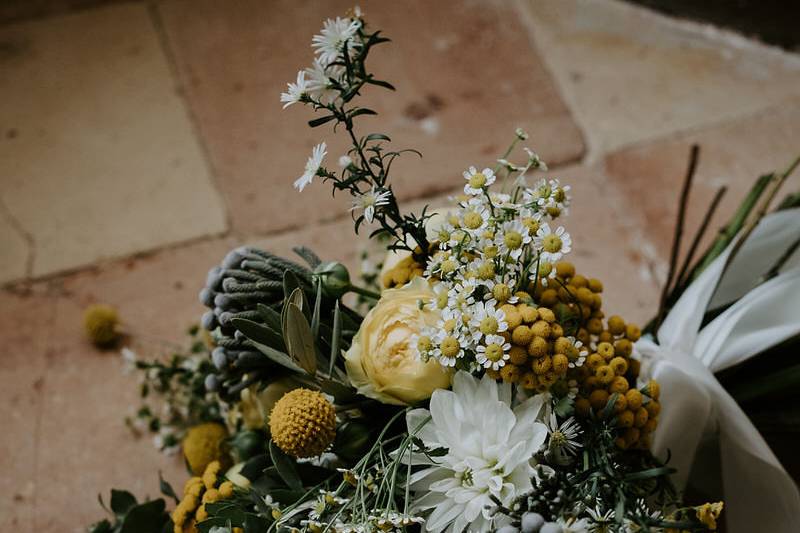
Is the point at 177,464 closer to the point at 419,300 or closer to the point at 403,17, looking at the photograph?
the point at 419,300

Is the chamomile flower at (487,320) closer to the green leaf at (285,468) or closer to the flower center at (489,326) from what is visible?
the flower center at (489,326)

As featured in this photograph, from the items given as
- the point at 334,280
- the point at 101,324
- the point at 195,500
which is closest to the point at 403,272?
the point at 334,280

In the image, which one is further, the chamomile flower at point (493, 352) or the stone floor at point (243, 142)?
the stone floor at point (243, 142)

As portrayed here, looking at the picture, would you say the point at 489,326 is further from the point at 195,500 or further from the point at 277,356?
the point at 195,500

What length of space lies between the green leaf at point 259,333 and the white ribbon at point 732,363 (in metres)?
0.40

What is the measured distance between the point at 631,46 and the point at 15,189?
1.08m

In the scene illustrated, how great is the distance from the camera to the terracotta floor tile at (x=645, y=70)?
1.43 meters

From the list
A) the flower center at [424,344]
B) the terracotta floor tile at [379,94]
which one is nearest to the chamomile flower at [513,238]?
the flower center at [424,344]

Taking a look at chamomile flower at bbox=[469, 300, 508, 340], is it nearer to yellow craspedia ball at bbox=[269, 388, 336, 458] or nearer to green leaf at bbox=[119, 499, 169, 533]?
yellow craspedia ball at bbox=[269, 388, 336, 458]

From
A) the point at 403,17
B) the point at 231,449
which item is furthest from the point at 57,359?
the point at 403,17

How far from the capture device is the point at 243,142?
141cm

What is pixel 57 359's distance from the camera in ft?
4.02

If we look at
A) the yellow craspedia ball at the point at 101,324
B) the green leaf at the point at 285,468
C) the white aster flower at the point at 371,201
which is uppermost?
the white aster flower at the point at 371,201

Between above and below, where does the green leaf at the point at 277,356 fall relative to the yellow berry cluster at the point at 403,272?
below
